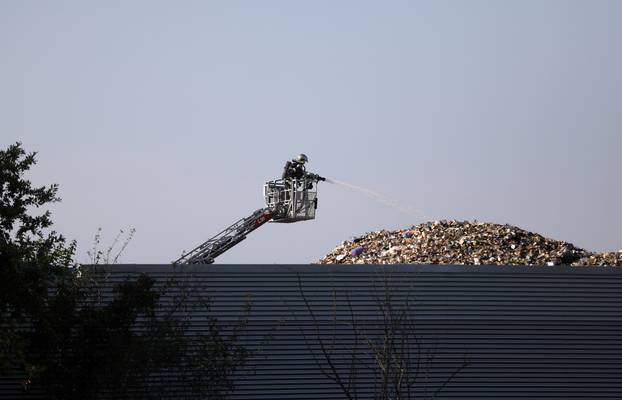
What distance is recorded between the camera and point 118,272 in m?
22.4

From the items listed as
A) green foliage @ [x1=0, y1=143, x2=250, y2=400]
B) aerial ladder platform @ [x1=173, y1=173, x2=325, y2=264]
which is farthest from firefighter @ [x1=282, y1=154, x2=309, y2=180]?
green foliage @ [x1=0, y1=143, x2=250, y2=400]

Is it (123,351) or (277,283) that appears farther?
(277,283)

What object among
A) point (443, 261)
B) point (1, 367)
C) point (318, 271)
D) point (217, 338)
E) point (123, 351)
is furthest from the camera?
point (443, 261)

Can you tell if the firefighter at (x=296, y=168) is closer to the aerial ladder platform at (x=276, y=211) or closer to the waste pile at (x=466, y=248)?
the aerial ladder platform at (x=276, y=211)

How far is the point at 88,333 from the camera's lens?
21016 mm

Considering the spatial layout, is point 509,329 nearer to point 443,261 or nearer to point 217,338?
point 217,338

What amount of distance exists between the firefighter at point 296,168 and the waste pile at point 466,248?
22.9ft

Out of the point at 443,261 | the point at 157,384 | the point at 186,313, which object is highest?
the point at 443,261

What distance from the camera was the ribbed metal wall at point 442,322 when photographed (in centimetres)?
2302

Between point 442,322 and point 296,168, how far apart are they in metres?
5.76

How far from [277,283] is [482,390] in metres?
4.77

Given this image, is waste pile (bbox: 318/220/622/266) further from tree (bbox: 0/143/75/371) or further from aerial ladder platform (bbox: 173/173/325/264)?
tree (bbox: 0/143/75/371)

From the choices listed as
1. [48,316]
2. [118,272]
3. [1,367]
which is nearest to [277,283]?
[118,272]

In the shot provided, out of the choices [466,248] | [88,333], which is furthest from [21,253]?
[466,248]
